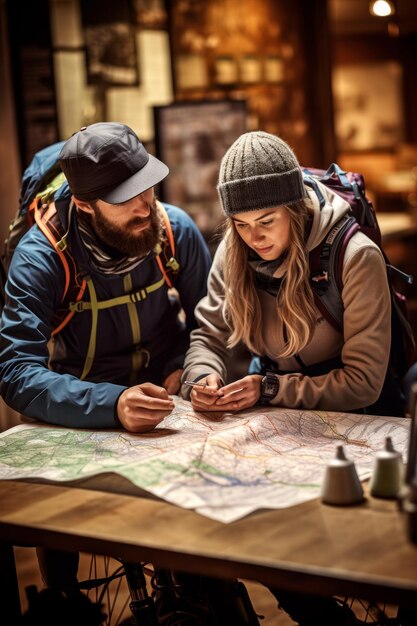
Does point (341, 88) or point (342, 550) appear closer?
point (342, 550)

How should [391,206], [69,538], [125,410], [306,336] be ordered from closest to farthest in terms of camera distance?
1. [69,538]
2. [125,410]
3. [306,336]
4. [391,206]

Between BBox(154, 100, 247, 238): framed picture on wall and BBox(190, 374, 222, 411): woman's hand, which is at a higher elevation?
BBox(154, 100, 247, 238): framed picture on wall

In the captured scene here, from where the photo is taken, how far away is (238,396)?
2.61 m

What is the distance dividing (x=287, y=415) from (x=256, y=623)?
608mm

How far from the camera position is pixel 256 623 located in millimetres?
2613

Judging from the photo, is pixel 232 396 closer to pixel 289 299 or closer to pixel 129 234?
pixel 289 299

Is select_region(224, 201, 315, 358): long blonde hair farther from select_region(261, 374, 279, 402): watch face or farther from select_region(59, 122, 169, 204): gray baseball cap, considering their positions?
select_region(59, 122, 169, 204): gray baseball cap

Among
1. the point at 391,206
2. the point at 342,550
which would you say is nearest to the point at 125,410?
the point at 342,550

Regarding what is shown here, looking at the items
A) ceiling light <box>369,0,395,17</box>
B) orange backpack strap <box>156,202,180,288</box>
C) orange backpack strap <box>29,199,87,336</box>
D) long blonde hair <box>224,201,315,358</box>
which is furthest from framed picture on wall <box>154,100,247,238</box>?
long blonde hair <box>224,201,315,358</box>

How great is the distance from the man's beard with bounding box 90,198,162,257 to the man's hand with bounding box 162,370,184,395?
41 centimetres

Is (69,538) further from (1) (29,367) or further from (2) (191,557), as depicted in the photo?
(1) (29,367)

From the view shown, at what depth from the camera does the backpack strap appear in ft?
8.55

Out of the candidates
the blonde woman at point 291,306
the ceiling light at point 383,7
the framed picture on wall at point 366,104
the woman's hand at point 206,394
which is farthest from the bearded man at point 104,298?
the framed picture on wall at point 366,104

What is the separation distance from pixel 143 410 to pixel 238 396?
11.3 inches
